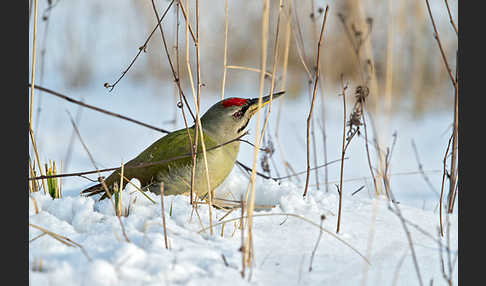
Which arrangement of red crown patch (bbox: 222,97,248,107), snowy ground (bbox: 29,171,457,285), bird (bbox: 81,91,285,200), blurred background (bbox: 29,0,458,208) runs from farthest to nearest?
blurred background (bbox: 29,0,458,208)
red crown patch (bbox: 222,97,248,107)
bird (bbox: 81,91,285,200)
snowy ground (bbox: 29,171,457,285)

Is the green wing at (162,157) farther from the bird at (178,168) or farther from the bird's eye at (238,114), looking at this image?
the bird's eye at (238,114)

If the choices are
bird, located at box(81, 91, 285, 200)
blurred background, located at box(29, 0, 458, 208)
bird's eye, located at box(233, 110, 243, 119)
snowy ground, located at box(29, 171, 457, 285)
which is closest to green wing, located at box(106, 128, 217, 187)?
bird, located at box(81, 91, 285, 200)

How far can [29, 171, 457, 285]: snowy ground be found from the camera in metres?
1.90

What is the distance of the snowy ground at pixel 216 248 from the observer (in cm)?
190

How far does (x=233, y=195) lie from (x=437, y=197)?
1810 millimetres

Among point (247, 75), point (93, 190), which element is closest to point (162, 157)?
point (93, 190)

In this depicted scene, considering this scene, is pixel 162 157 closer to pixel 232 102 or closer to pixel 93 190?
pixel 93 190

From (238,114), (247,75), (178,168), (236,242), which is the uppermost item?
(247,75)

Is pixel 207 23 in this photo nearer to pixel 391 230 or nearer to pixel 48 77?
pixel 48 77

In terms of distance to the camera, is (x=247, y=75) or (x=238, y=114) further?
(x=247, y=75)

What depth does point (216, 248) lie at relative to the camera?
221 cm

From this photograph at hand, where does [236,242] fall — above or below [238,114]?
below

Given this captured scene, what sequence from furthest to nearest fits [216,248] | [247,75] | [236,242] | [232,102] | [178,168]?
1. [247,75]
2. [232,102]
3. [178,168]
4. [236,242]
5. [216,248]

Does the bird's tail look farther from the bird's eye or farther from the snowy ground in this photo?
the bird's eye
